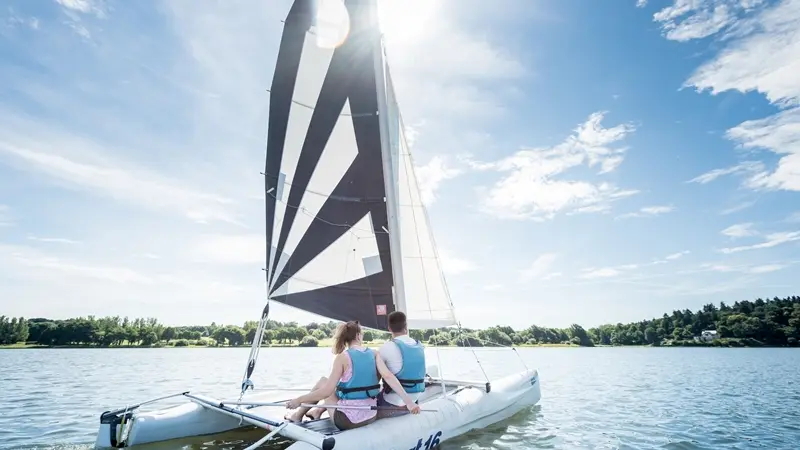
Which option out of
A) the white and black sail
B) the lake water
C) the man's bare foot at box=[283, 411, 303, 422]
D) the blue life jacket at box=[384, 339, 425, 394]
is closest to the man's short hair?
the blue life jacket at box=[384, 339, 425, 394]

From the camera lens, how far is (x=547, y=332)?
305 ft

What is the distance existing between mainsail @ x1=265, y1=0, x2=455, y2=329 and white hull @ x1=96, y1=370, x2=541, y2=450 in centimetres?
196

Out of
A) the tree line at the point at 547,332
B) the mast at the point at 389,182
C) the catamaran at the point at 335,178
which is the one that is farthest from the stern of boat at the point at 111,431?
the tree line at the point at 547,332

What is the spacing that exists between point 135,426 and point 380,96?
6405mm

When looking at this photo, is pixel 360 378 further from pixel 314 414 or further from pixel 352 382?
pixel 314 414

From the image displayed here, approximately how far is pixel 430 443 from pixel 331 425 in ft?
4.51

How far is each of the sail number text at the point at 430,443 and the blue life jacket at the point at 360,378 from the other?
3.21ft

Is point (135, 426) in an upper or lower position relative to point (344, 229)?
lower

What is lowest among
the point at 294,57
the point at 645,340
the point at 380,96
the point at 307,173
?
the point at 645,340

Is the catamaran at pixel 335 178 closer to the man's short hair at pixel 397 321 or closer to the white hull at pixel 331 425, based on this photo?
the white hull at pixel 331 425

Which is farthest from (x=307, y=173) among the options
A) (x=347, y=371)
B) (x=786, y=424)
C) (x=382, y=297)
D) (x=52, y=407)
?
(x=786, y=424)

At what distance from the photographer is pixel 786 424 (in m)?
10.4

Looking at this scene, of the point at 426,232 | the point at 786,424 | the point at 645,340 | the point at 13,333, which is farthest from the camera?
the point at 645,340

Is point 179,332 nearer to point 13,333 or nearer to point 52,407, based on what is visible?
point 13,333
